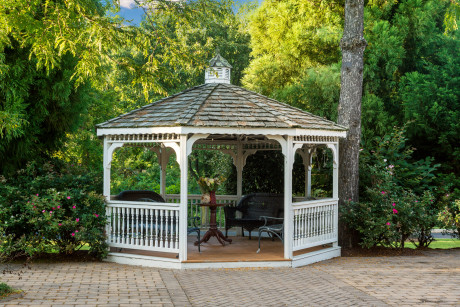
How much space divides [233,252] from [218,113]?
267 cm

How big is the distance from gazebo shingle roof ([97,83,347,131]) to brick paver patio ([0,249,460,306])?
2504mm

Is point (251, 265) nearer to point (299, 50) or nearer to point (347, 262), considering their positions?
point (347, 262)

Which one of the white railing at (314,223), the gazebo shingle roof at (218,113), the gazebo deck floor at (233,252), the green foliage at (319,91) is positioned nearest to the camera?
the gazebo shingle roof at (218,113)

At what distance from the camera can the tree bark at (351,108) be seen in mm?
11305

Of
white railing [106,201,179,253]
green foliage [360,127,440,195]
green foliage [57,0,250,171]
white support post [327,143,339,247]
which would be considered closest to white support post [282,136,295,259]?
white support post [327,143,339,247]

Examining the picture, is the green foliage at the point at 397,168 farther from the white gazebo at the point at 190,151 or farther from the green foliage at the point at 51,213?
the green foliage at the point at 51,213

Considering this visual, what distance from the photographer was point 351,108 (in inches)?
448

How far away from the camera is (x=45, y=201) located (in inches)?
359

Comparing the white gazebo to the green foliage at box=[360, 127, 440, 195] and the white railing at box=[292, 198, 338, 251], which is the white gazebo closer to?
the white railing at box=[292, 198, 338, 251]

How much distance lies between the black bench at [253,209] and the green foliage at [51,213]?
2.88 m

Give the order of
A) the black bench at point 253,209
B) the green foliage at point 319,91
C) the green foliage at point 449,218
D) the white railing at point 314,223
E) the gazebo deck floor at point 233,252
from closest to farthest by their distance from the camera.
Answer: the gazebo deck floor at point 233,252
the white railing at point 314,223
the black bench at point 253,209
the green foliage at point 449,218
the green foliage at point 319,91

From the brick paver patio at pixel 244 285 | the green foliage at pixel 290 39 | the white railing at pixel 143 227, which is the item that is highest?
the green foliage at pixel 290 39

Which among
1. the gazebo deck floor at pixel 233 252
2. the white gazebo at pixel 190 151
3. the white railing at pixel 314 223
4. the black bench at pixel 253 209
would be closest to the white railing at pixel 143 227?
the white gazebo at pixel 190 151

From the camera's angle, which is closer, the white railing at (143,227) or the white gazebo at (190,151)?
the white gazebo at (190,151)
